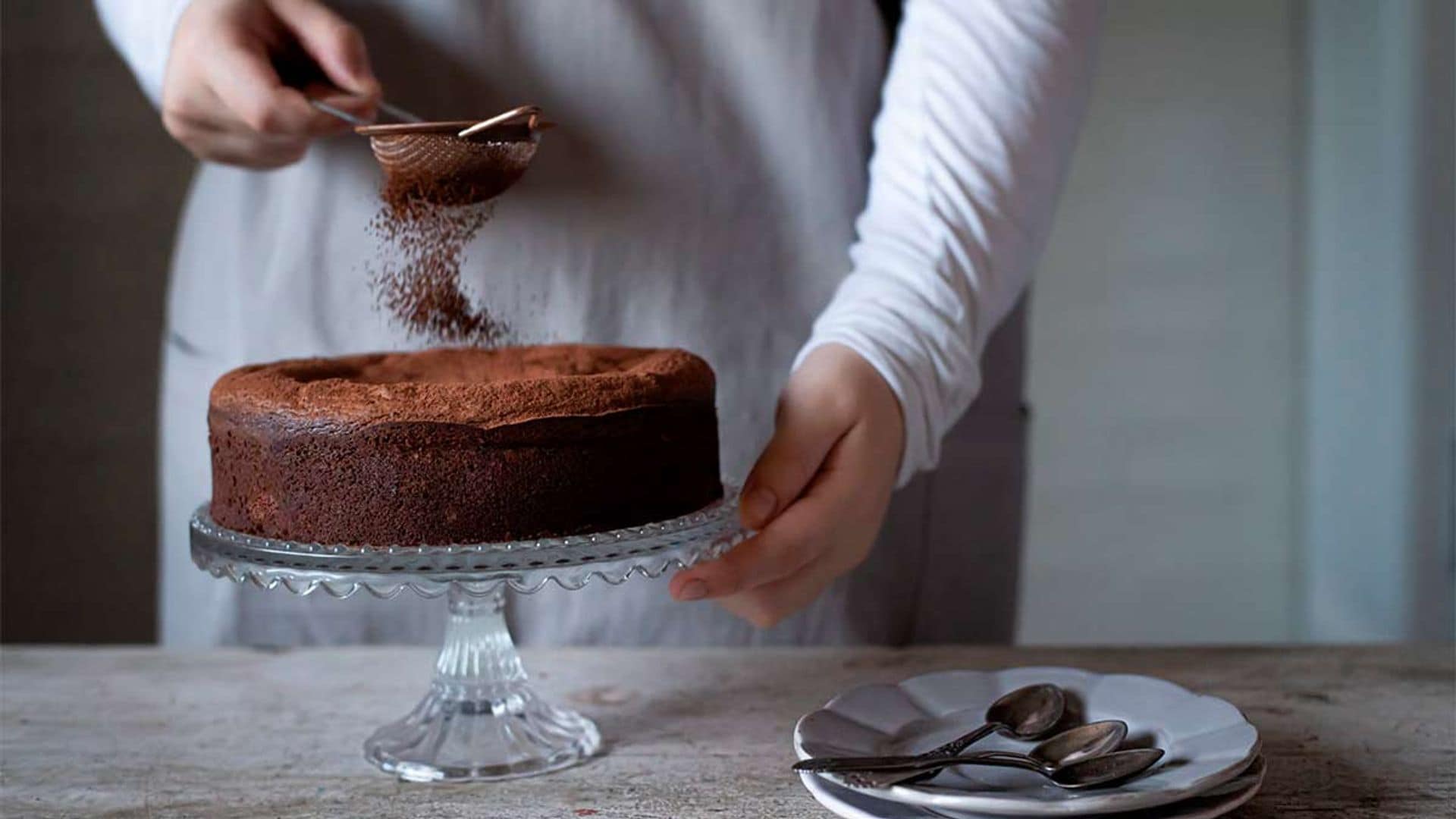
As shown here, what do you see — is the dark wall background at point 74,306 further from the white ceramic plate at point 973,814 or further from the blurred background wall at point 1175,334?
the white ceramic plate at point 973,814

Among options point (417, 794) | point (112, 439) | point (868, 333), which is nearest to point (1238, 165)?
point (868, 333)

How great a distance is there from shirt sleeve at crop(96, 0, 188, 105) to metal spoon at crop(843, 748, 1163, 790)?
2.61 ft

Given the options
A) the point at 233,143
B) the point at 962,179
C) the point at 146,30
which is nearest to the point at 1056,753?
the point at 962,179

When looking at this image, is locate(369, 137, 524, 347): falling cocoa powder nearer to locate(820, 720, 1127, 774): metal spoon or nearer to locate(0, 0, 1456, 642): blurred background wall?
locate(820, 720, 1127, 774): metal spoon

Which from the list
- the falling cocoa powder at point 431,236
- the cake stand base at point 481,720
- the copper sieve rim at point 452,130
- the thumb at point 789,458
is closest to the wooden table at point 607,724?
the cake stand base at point 481,720

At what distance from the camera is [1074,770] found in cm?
75

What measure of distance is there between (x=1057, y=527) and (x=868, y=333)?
170 centimetres

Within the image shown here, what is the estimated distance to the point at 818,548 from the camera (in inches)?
37.7

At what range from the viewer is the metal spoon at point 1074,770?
2.41 ft

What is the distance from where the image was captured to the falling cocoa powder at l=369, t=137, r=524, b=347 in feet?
3.05

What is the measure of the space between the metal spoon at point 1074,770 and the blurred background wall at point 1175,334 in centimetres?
131

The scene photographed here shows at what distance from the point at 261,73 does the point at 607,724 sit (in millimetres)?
498

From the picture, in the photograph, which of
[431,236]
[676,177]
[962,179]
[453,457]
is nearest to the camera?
[453,457]

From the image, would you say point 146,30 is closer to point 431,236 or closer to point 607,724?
point 431,236
